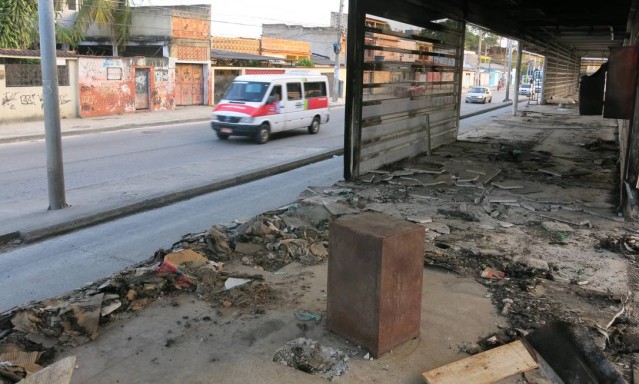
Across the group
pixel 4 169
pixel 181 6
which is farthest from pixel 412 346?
pixel 181 6

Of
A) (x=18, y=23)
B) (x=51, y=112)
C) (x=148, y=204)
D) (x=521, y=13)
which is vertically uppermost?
(x=521, y=13)

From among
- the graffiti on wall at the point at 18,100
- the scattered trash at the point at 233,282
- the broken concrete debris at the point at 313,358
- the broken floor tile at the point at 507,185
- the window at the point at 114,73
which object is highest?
the window at the point at 114,73

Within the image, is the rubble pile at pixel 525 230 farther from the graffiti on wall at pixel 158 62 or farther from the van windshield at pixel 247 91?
the graffiti on wall at pixel 158 62

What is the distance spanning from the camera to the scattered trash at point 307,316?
16.3ft

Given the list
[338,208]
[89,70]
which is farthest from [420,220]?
[89,70]

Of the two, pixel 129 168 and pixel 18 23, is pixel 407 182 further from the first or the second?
pixel 18 23

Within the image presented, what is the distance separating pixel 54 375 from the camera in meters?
3.69

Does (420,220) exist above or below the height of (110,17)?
below

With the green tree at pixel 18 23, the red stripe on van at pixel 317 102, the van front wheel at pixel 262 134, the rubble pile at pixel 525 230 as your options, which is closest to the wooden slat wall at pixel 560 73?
the red stripe on van at pixel 317 102

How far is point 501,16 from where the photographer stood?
19188 mm

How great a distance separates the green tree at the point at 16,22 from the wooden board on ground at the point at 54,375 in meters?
24.8

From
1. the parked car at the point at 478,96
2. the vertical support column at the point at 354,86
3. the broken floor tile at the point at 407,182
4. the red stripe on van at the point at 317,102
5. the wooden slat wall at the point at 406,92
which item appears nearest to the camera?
the vertical support column at the point at 354,86

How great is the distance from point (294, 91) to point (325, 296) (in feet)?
48.6

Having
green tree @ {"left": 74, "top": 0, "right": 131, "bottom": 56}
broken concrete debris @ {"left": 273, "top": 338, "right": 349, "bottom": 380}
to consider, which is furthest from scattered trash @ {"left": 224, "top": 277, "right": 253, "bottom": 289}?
green tree @ {"left": 74, "top": 0, "right": 131, "bottom": 56}
